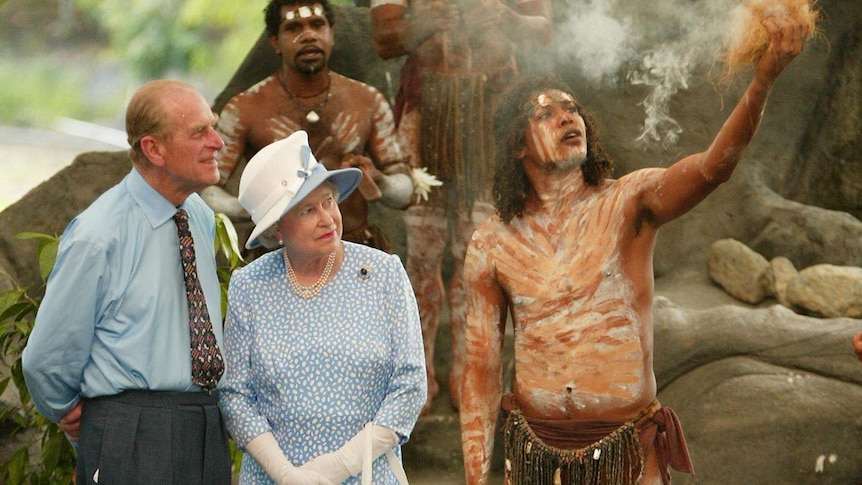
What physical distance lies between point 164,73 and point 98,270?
3.23m

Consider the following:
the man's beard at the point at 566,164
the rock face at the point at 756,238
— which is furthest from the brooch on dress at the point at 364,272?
the rock face at the point at 756,238

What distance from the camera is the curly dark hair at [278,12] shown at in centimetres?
539

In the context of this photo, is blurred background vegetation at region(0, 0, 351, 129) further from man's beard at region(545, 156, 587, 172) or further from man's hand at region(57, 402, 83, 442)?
man's hand at region(57, 402, 83, 442)

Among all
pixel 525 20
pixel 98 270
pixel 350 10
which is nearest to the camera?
pixel 98 270

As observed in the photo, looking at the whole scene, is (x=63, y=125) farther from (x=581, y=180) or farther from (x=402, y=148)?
(x=581, y=180)

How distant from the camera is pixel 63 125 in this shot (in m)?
6.21

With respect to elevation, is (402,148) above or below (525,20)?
below

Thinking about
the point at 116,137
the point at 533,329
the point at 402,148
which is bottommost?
the point at 116,137

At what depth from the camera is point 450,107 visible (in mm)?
5449

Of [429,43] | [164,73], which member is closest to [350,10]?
[429,43]

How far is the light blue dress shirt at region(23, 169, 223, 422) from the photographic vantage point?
3.17 m

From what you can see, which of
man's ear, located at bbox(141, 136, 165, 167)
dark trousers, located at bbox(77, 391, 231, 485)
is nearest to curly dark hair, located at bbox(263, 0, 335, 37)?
man's ear, located at bbox(141, 136, 165, 167)

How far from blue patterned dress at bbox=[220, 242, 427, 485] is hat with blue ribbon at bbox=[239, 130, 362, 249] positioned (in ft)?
0.57

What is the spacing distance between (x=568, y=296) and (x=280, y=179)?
1027 millimetres
